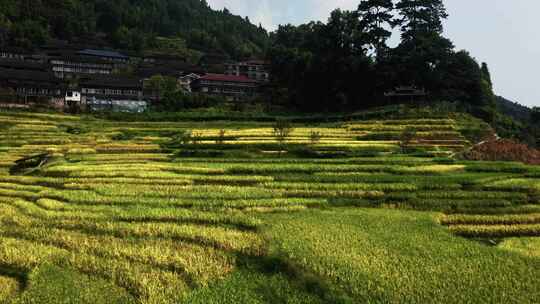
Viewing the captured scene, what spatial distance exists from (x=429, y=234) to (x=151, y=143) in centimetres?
2854

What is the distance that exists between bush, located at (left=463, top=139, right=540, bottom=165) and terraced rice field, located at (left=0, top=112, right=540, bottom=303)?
3191mm

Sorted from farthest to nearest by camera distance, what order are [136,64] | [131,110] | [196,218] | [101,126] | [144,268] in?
[136,64] → [131,110] → [101,126] → [196,218] → [144,268]

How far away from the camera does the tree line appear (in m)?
52.5

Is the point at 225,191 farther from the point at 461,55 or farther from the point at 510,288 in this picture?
the point at 461,55

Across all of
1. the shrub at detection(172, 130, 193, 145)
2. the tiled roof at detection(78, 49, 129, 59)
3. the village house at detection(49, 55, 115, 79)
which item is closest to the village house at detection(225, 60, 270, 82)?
the tiled roof at detection(78, 49, 129, 59)

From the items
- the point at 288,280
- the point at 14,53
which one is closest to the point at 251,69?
the point at 14,53

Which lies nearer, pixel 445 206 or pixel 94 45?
pixel 445 206

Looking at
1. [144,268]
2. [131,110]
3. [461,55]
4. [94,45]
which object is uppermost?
[94,45]

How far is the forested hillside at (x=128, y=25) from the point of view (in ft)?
301

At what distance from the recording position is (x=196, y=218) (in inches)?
623

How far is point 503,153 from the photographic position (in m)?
32.3

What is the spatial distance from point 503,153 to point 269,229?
24938mm

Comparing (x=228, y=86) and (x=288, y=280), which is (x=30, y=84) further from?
(x=288, y=280)

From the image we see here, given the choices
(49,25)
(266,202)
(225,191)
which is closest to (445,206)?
(266,202)
